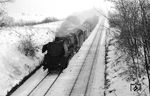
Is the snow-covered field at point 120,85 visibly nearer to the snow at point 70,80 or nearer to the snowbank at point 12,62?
the snow at point 70,80

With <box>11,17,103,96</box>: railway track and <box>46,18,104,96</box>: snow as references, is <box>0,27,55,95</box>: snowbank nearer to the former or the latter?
<box>11,17,103,96</box>: railway track

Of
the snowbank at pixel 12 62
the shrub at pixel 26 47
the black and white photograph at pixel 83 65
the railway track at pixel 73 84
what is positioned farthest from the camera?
the shrub at pixel 26 47

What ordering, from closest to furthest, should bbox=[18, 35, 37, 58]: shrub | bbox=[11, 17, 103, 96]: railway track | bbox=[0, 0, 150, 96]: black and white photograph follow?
bbox=[0, 0, 150, 96]: black and white photograph
bbox=[11, 17, 103, 96]: railway track
bbox=[18, 35, 37, 58]: shrub

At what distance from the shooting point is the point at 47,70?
21516 millimetres

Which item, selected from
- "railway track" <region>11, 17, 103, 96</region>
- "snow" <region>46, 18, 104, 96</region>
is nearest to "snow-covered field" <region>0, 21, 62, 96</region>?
"railway track" <region>11, 17, 103, 96</region>

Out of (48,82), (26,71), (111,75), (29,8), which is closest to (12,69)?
(26,71)

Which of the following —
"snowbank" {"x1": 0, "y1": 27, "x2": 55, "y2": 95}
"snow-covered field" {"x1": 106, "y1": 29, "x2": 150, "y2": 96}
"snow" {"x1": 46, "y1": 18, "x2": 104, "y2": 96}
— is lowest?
"snow" {"x1": 46, "y1": 18, "x2": 104, "y2": 96}

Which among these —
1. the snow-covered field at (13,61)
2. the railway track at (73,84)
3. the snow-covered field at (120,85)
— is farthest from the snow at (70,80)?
the snow-covered field at (13,61)

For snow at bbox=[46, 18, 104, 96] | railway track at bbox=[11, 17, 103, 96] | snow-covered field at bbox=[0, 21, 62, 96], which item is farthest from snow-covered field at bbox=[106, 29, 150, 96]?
snow-covered field at bbox=[0, 21, 62, 96]

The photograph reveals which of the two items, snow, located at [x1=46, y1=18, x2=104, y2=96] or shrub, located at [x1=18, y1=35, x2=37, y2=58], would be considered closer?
snow, located at [x1=46, y1=18, x2=104, y2=96]

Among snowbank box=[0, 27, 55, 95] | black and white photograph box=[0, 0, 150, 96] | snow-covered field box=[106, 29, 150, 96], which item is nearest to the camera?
black and white photograph box=[0, 0, 150, 96]

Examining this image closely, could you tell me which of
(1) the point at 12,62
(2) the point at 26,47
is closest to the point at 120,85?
(1) the point at 12,62

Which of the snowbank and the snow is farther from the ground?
the snowbank

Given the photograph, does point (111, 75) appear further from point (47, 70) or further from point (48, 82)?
point (47, 70)
